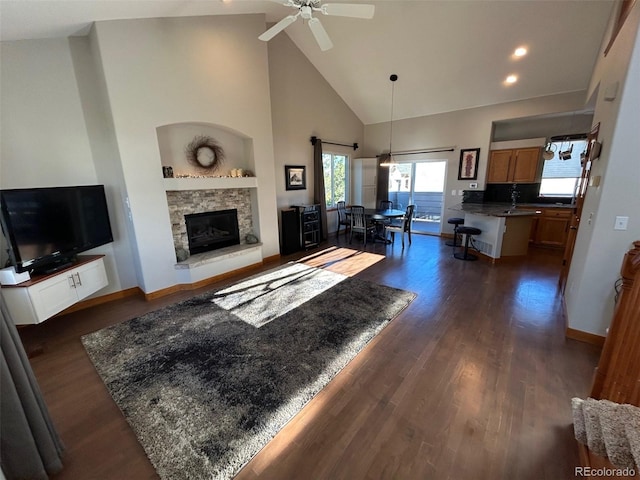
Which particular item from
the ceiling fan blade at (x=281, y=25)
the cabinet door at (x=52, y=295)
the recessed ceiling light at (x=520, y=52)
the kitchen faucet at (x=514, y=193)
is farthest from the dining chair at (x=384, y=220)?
the cabinet door at (x=52, y=295)

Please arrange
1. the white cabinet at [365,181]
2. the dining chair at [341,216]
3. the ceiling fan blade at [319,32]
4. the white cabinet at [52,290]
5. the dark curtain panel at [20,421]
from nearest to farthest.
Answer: the dark curtain panel at [20,421]
the white cabinet at [52,290]
the ceiling fan blade at [319,32]
the dining chair at [341,216]
the white cabinet at [365,181]

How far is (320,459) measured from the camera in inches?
59.7

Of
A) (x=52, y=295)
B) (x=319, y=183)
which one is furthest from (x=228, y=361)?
(x=319, y=183)

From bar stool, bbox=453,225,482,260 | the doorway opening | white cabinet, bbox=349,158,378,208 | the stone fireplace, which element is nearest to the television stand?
the stone fireplace

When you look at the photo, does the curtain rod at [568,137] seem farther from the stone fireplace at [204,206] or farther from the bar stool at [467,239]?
the stone fireplace at [204,206]

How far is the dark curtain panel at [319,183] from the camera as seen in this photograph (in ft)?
A: 20.3

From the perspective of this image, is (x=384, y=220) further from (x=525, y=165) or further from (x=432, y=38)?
(x=432, y=38)

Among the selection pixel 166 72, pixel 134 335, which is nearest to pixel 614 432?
pixel 134 335

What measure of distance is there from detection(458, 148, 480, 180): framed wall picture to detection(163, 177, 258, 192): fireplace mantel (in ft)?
16.2

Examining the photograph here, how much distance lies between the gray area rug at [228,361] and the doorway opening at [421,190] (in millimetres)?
4248

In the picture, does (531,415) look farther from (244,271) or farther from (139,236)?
(139,236)

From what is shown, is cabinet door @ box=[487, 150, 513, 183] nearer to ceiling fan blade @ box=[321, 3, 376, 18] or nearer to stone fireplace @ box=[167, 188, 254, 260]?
ceiling fan blade @ box=[321, 3, 376, 18]

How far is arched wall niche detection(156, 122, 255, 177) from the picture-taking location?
3764 mm

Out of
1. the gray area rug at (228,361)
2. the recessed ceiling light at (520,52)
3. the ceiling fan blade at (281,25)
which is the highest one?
the recessed ceiling light at (520,52)
